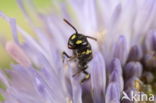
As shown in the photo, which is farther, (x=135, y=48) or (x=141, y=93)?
(x=135, y=48)

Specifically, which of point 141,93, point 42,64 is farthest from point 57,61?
point 141,93

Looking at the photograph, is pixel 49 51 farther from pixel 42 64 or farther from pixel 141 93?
pixel 141 93

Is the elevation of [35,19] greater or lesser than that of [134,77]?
greater
